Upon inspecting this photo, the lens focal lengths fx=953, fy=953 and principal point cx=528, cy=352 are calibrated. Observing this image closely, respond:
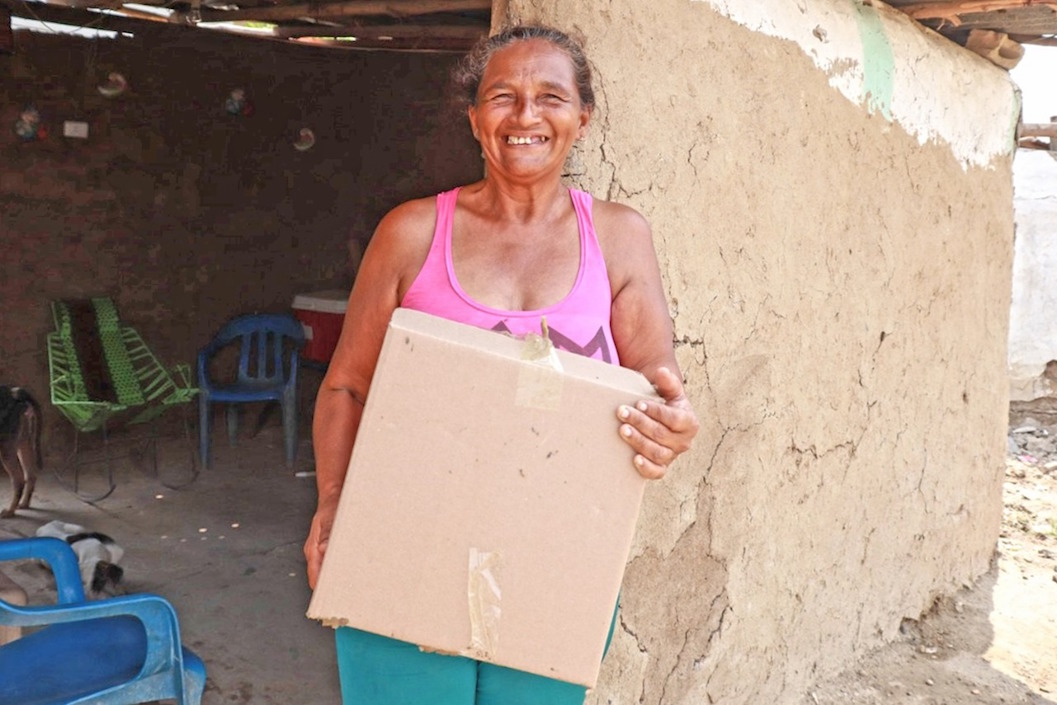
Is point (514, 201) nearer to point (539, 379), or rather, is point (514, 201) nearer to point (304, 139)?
point (539, 379)

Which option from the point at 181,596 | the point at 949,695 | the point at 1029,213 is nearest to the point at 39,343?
the point at 181,596

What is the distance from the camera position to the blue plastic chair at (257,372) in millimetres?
5641

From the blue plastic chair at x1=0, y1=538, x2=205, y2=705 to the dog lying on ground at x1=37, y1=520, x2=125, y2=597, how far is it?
1122mm

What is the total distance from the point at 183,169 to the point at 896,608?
16.2ft

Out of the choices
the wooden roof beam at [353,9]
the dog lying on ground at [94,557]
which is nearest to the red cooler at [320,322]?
the wooden roof beam at [353,9]

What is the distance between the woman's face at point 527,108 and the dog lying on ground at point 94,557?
2635 mm

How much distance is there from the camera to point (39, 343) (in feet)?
18.3

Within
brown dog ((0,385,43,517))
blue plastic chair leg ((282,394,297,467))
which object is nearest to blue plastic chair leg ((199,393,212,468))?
blue plastic chair leg ((282,394,297,467))

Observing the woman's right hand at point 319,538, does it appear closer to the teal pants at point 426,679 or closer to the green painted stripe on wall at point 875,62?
the teal pants at point 426,679

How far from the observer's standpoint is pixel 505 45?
1.52 m

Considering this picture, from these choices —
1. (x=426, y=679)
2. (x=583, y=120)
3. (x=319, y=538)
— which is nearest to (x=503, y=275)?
(x=583, y=120)

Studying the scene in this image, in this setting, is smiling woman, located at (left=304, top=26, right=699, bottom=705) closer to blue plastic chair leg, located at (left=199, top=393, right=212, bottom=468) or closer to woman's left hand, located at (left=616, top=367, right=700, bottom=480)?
woman's left hand, located at (left=616, top=367, right=700, bottom=480)

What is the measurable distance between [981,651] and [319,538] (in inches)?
125

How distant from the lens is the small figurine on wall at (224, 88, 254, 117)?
20.6 ft
